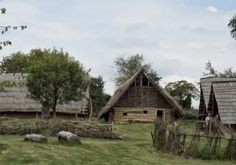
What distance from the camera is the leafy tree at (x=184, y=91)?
68.3 meters

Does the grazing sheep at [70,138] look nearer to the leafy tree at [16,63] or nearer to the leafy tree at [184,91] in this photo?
the leafy tree at [16,63]

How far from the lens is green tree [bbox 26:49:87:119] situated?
41125 mm

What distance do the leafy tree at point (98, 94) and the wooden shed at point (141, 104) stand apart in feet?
41.0

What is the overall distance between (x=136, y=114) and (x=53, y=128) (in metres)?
22.1

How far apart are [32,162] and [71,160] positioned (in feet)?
5.12

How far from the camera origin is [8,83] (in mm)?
14023

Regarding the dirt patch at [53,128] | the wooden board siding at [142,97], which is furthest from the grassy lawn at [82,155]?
the wooden board siding at [142,97]

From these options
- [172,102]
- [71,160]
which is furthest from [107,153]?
[172,102]

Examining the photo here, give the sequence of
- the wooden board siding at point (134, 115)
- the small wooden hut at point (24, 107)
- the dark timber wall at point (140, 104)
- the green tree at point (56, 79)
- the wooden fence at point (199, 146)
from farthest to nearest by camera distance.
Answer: the wooden board siding at point (134, 115) < the dark timber wall at point (140, 104) < the small wooden hut at point (24, 107) < the green tree at point (56, 79) < the wooden fence at point (199, 146)

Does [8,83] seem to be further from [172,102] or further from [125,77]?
[125,77]

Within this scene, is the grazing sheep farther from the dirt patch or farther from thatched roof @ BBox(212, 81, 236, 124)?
thatched roof @ BBox(212, 81, 236, 124)

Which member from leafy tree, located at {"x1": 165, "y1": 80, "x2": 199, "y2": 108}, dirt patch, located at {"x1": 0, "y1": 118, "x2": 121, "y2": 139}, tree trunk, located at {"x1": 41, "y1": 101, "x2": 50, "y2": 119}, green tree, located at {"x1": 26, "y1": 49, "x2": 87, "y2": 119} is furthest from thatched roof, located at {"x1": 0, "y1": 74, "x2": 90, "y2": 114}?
leafy tree, located at {"x1": 165, "y1": 80, "x2": 199, "y2": 108}

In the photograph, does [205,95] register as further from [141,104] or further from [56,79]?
[56,79]

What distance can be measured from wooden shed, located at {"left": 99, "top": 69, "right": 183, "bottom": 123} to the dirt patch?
63.8 ft
